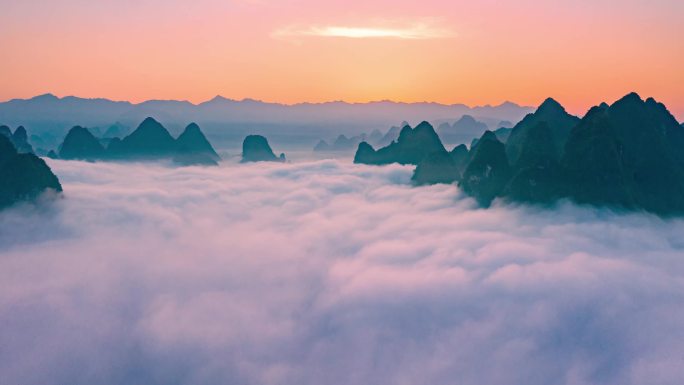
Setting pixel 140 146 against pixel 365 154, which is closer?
pixel 365 154

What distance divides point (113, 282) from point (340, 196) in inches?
2713

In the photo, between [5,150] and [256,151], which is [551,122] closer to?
[5,150]

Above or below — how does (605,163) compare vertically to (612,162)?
below

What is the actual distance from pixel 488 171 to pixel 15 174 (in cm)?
7777

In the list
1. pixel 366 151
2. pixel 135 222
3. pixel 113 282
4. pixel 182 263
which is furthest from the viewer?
pixel 366 151

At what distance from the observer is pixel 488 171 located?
230ft

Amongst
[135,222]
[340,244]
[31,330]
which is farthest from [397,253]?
[135,222]

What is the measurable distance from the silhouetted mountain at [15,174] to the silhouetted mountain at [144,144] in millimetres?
89234

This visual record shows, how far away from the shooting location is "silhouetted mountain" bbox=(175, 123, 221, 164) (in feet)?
527

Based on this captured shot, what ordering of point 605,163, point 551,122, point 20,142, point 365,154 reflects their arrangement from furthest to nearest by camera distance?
point 365,154
point 20,142
point 551,122
point 605,163

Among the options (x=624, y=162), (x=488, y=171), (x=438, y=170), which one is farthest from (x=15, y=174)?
(x=624, y=162)

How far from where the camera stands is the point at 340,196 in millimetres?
121500

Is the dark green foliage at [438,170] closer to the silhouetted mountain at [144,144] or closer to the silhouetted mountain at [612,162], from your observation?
the silhouetted mountain at [612,162]

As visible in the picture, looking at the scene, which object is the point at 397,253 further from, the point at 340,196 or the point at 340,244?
the point at 340,196
